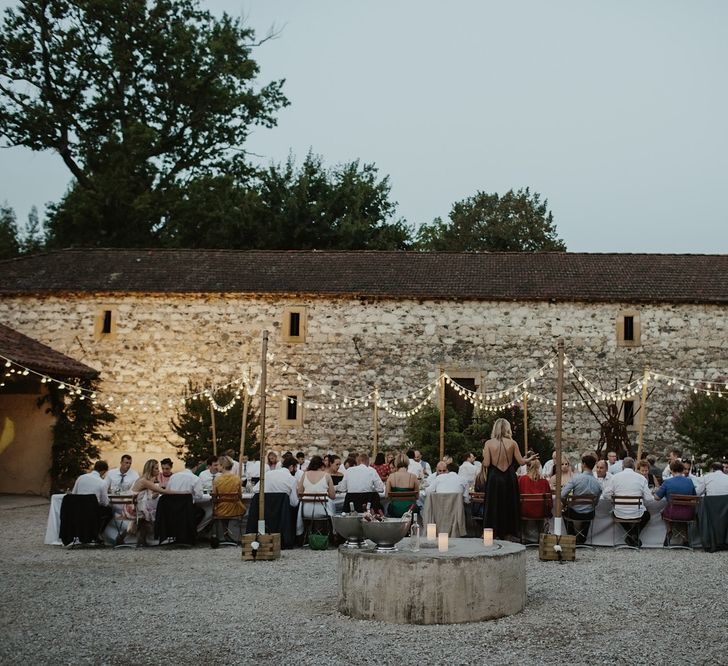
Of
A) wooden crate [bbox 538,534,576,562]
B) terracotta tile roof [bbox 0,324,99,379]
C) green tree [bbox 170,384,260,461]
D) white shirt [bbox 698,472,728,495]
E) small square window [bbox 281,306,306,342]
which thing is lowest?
wooden crate [bbox 538,534,576,562]

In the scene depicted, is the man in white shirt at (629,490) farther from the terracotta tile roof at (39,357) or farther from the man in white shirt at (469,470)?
the terracotta tile roof at (39,357)

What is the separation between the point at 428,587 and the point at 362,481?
17.4ft

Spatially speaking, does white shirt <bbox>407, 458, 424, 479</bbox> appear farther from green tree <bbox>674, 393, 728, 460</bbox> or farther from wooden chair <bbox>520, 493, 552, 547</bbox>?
green tree <bbox>674, 393, 728, 460</bbox>

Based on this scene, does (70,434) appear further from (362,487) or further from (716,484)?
(716,484)

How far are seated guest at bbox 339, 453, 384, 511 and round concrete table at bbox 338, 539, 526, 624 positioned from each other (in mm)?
4798

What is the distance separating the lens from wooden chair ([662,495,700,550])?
463 inches

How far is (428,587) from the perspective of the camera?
6887 millimetres

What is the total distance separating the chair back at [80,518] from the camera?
11609 millimetres

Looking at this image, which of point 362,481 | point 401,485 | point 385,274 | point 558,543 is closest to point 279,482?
point 362,481

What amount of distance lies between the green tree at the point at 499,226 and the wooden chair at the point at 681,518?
29.0 meters

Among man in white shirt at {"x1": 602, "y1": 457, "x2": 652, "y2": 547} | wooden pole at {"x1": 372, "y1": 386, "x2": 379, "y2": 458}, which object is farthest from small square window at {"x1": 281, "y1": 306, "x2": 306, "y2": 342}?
man in white shirt at {"x1": 602, "y1": 457, "x2": 652, "y2": 547}

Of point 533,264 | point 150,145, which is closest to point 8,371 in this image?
point 533,264

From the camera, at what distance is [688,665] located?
5.70 meters

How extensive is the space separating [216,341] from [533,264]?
9141 millimetres
